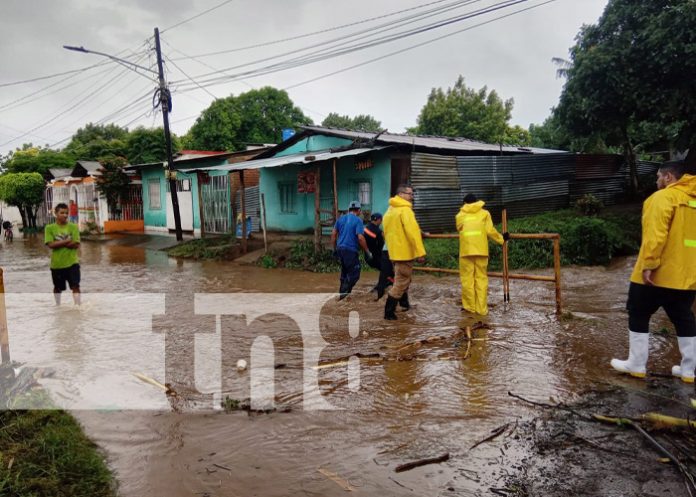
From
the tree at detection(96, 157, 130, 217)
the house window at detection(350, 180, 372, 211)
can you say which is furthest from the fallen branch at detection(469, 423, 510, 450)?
the tree at detection(96, 157, 130, 217)

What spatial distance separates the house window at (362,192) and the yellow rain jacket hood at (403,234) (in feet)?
27.8

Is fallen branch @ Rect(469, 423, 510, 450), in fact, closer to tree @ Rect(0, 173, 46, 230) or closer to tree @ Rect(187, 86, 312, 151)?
tree @ Rect(0, 173, 46, 230)

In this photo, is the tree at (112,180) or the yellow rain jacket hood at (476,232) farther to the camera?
the tree at (112,180)

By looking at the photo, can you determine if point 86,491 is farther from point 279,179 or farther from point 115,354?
point 279,179

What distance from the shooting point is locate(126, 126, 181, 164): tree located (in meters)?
31.5

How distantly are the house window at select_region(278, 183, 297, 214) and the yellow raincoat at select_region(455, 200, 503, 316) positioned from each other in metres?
12.2

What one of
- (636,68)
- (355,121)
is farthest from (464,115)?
(636,68)

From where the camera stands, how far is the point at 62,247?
838cm

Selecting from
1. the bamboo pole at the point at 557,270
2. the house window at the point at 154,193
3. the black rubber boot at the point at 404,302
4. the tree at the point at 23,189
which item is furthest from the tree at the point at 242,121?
the bamboo pole at the point at 557,270

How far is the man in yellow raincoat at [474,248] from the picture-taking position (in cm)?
703

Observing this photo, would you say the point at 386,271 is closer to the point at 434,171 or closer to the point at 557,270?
the point at 557,270

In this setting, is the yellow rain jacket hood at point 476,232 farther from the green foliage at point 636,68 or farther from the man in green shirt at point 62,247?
the green foliage at point 636,68

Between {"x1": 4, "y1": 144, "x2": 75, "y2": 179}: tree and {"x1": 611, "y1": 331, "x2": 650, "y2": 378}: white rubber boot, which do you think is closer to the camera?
{"x1": 611, "y1": 331, "x2": 650, "y2": 378}: white rubber boot

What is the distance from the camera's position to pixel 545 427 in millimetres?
3801
